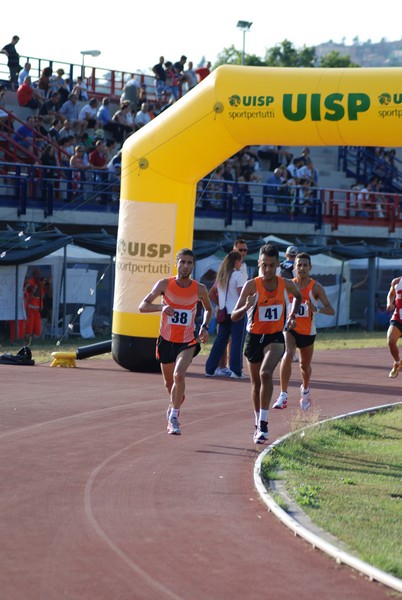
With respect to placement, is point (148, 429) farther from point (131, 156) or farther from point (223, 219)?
point (223, 219)

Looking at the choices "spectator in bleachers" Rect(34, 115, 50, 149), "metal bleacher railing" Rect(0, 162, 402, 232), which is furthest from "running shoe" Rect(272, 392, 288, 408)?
"spectator in bleachers" Rect(34, 115, 50, 149)

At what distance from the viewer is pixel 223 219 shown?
101ft

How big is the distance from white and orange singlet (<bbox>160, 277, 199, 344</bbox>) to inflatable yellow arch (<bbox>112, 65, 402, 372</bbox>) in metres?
4.24

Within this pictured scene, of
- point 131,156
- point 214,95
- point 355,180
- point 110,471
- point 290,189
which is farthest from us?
point 355,180

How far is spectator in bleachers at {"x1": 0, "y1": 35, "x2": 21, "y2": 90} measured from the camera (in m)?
31.5

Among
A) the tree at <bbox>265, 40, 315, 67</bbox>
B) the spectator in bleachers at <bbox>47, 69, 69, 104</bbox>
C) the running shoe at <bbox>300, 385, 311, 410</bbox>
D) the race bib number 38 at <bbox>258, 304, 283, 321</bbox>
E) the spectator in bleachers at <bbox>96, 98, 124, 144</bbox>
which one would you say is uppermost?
the tree at <bbox>265, 40, 315, 67</bbox>

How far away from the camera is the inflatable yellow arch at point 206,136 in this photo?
15.8 m

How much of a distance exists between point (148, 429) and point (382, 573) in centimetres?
645

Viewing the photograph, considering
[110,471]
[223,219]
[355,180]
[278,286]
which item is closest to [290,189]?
[223,219]

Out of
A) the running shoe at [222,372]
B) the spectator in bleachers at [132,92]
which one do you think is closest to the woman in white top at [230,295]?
the running shoe at [222,372]

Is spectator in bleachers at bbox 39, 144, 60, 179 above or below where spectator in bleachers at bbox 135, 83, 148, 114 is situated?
below

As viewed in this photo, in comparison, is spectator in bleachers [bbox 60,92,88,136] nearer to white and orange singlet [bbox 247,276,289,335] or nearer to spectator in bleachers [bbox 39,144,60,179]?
spectator in bleachers [bbox 39,144,60,179]

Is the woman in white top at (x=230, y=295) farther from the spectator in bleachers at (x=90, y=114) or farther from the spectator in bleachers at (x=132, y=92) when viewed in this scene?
the spectator in bleachers at (x=132, y=92)

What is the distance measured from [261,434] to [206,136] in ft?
20.5
